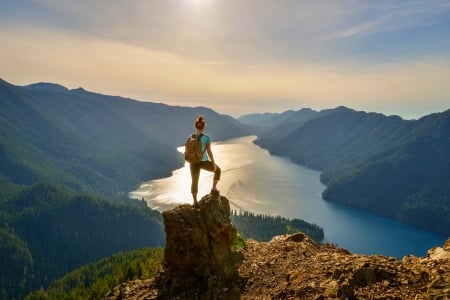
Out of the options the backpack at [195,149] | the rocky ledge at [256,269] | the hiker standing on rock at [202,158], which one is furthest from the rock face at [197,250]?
the backpack at [195,149]

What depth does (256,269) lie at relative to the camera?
19500 mm

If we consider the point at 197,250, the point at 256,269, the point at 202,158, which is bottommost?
the point at 256,269

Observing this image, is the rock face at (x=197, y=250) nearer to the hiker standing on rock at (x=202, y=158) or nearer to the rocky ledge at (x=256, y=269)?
the rocky ledge at (x=256, y=269)

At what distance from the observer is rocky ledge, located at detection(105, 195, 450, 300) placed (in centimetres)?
1544

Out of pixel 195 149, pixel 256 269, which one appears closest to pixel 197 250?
pixel 256 269

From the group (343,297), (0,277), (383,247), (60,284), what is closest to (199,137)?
(343,297)

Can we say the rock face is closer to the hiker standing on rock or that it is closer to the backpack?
the hiker standing on rock

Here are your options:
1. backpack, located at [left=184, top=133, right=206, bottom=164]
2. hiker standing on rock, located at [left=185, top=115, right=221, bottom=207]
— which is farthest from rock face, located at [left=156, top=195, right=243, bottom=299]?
backpack, located at [left=184, top=133, right=206, bottom=164]

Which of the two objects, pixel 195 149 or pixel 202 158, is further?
pixel 202 158

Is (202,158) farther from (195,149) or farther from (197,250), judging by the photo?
(197,250)

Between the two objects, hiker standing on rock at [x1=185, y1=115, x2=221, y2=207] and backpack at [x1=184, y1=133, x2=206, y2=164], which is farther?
backpack at [x1=184, y1=133, x2=206, y2=164]

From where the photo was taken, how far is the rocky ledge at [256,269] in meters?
15.4

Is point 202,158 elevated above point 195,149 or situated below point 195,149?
below

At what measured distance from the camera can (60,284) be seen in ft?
500
